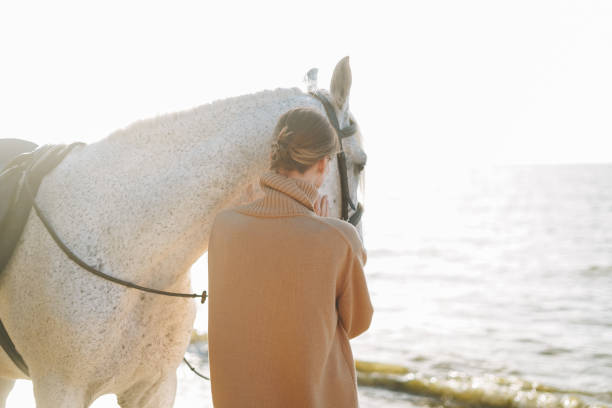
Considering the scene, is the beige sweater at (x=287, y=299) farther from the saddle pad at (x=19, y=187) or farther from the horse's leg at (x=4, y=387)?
the horse's leg at (x=4, y=387)

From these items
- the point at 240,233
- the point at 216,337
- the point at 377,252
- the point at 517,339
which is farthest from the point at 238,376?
the point at 377,252

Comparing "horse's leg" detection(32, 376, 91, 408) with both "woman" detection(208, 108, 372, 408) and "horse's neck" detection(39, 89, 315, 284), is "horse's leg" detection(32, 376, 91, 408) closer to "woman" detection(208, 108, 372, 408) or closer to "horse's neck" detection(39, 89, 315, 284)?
"horse's neck" detection(39, 89, 315, 284)

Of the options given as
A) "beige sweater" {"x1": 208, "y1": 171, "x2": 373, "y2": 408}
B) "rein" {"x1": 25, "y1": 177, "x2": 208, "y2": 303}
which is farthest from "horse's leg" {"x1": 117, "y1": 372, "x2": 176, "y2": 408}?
"beige sweater" {"x1": 208, "y1": 171, "x2": 373, "y2": 408}

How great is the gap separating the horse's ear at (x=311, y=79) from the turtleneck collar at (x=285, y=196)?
0.81 metres

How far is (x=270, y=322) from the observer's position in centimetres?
180

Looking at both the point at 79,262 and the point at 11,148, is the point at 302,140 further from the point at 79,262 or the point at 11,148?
the point at 11,148

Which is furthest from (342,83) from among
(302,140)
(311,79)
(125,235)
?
(125,235)

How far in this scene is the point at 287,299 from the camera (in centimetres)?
176

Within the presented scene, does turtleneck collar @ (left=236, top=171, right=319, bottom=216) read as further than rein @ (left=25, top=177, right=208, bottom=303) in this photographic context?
No

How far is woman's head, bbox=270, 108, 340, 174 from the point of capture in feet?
5.64

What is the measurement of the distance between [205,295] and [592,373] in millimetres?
7099

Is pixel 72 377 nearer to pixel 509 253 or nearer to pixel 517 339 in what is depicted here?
pixel 517 339

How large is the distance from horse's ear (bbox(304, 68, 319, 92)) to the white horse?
121 mm

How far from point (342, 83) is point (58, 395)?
177 centimetres
